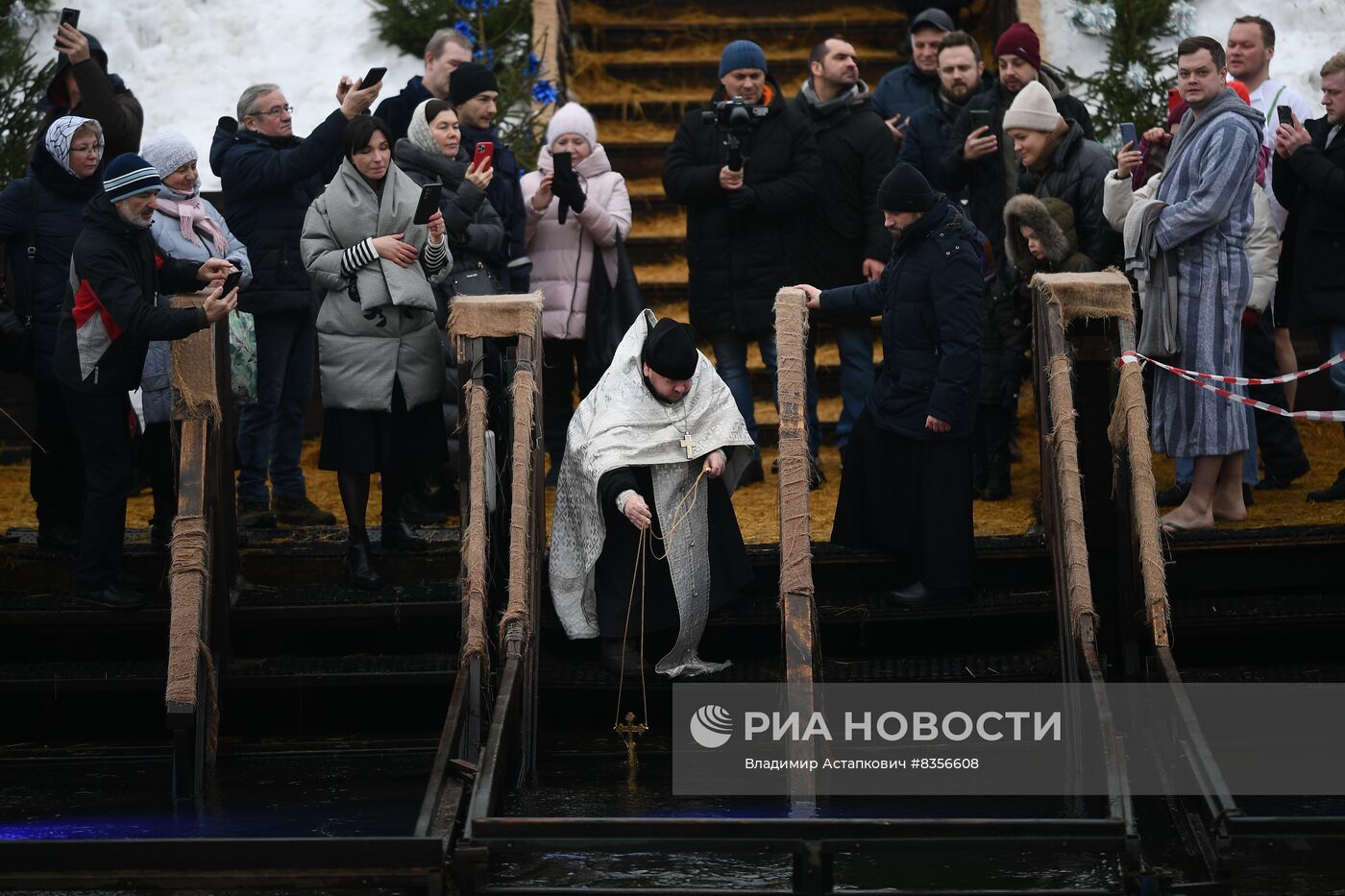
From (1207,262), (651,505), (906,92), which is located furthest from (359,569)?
(906,92)

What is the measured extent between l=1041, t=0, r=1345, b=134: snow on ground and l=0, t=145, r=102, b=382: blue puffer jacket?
599cm

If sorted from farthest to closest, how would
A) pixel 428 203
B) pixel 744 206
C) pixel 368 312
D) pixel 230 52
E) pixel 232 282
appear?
pixel 230 52 → pixel 744 206 → pixel 368 312 → pixel 428 203 → pixel 232 282

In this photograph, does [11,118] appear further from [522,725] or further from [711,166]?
[522,725]

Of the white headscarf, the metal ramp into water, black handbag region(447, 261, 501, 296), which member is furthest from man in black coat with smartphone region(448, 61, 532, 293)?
the metal ramp into water

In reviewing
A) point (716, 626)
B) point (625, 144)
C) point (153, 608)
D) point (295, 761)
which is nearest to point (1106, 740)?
point (716, 626)

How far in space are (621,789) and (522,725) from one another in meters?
0.43

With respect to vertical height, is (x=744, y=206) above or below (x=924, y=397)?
above

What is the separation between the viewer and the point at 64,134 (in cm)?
727

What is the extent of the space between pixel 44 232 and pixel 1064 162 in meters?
4.26

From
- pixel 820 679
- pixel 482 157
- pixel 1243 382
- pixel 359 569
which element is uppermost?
pixel 482 157

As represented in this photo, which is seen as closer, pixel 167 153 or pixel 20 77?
pixel 167 153

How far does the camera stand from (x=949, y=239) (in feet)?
23.1

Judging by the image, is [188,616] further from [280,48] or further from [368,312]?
[280,48]

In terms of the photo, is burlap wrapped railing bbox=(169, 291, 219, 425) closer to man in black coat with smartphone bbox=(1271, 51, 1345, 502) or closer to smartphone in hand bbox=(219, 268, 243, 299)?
smartphone in hand bbox=(219, 268, 243, 299)
